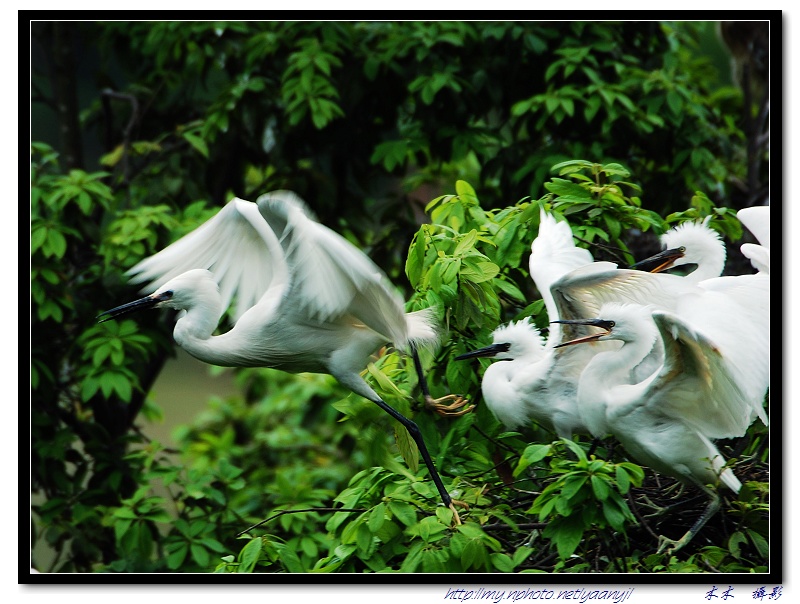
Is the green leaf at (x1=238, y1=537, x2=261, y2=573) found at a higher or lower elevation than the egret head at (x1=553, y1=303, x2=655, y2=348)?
lower

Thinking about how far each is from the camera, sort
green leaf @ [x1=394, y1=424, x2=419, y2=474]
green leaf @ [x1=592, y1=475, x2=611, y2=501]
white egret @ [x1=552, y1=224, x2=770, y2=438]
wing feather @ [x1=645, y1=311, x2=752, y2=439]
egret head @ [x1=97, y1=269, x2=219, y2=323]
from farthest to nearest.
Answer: green leaf @ [x1=394, y1=424, x2=419, y2=474] < egret head @ [x1=97, y1=269, x2=219, y2=323] < white egret @ [x1=552, y1=224, x2=770, y2=438] < wing feather @ [x1=645, y1=311, x2=752, y2=439] < green leaf @ [x1=592, y1=475, x2=611, y2=501]

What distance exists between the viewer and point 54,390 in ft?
9.38

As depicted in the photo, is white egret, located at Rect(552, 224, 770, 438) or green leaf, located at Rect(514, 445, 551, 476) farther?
white egret, located at Rect(552, 224, 770, 438)

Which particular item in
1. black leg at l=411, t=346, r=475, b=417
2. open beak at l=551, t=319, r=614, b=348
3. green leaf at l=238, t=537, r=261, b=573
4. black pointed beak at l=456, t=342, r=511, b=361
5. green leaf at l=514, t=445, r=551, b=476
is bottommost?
green leaf at l=238, t=537, r=261, b=573

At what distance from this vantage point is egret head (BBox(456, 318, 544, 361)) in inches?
78.2

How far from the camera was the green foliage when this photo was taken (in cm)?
182

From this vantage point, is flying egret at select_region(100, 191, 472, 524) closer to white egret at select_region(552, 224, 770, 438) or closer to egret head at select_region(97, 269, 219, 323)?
egret head at select_region(97, 269, 219, 323)

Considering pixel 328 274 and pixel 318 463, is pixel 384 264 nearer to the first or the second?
pixel 318 463

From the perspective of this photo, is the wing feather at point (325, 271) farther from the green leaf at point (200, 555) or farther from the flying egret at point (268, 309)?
the green leaf at point (200, 555)

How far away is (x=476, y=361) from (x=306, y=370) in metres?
0.37

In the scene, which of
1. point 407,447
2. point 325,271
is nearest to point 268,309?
point 325,271

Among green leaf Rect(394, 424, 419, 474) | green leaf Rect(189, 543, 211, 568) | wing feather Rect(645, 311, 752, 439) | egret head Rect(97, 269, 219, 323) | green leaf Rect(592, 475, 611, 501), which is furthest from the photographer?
green leaf Rect(189, 543, 211, 568)

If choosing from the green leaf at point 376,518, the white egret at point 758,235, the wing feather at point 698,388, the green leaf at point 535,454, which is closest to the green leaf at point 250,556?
the green leaf at point 376,518

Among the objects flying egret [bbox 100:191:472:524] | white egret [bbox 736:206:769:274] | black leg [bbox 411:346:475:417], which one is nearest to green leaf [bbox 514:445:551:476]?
flying egret [bbox 100:191:472:524]
